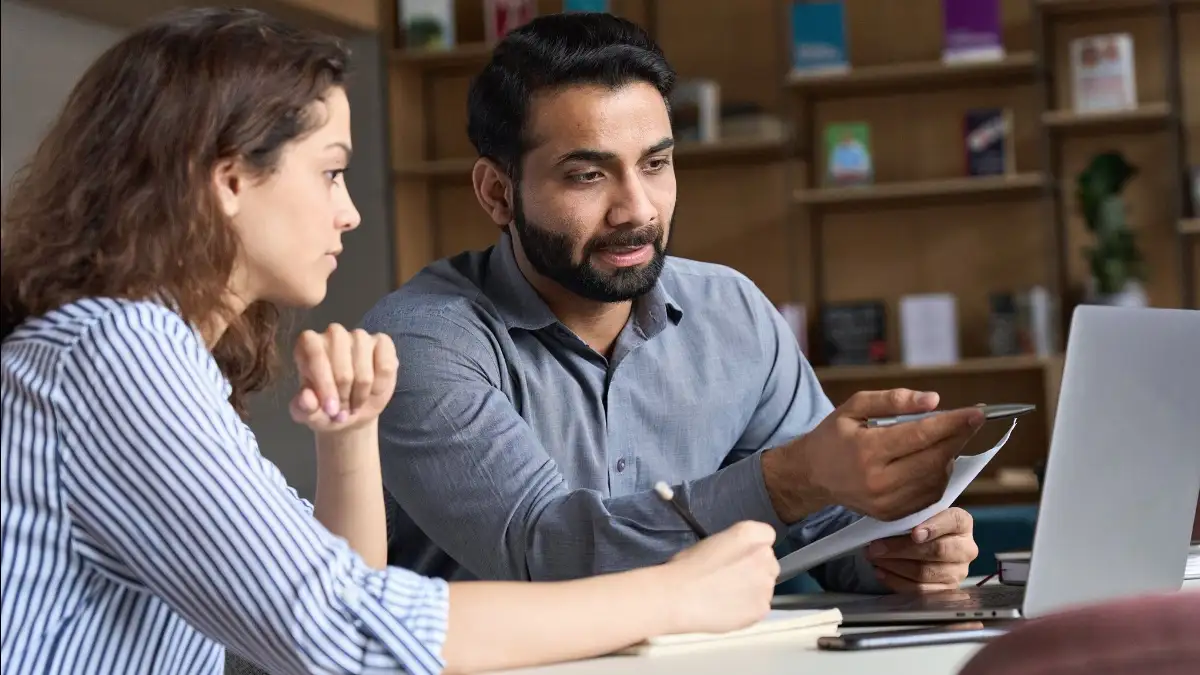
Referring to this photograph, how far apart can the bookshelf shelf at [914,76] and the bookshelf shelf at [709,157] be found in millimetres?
243

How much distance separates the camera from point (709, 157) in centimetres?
545

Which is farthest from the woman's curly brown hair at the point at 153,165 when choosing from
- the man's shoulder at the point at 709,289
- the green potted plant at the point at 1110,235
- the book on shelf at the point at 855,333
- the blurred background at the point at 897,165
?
the book on shelf at the point at 855,333

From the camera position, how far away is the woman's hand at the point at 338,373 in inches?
49.5

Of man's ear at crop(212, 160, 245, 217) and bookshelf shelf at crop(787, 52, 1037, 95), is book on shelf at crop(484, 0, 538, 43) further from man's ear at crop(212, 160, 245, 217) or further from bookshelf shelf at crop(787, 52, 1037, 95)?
man's ear at crop(212, 160, 245, 217)

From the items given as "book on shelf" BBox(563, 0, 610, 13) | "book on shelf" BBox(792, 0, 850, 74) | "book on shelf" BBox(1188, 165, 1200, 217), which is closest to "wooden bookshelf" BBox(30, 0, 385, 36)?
"book on shelf" BBox(563, 0, 610, 13)

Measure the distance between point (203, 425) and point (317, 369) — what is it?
19cm

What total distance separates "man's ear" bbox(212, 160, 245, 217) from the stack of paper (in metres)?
0.49

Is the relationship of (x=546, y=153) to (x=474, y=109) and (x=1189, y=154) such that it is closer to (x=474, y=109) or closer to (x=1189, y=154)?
(x=474, y=109)

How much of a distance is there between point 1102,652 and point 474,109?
1713 millimetres

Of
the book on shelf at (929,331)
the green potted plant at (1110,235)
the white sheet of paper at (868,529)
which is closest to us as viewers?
the white sheet of paper at (868,529)

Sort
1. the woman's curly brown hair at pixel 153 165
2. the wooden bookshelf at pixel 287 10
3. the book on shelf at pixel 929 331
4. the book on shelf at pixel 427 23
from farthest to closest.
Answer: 1. the book on shelf at pixel 427 23
2. the book on shelf at pixel 929 331
3. the wooden bookshelf at pixel 287 10
4. the woman's curly brown hair at pixel 153 165

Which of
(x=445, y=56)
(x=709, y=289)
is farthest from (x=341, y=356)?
(x=445, y=56)

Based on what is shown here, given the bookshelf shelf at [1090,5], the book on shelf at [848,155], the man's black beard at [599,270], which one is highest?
the bookshelf shelf at [1090,5]

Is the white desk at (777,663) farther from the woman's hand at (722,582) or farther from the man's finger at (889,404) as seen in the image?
the man's finger at (889,404)
